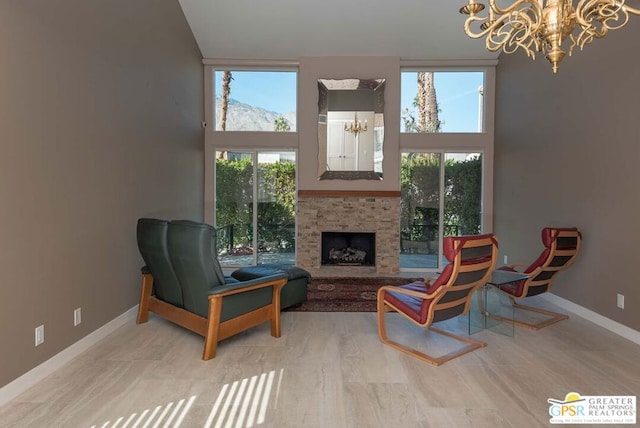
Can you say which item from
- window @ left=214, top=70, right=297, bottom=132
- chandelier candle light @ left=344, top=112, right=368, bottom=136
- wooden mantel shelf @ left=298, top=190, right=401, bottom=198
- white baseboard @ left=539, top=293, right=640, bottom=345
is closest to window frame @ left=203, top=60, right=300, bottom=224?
window @ left=214, top=70, right=297, bottom=132

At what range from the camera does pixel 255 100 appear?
21.9 feet

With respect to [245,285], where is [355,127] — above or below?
above

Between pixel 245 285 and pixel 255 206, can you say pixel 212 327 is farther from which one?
pixel 255 206

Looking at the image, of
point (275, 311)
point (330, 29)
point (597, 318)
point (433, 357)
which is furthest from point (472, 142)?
point (275, 311)

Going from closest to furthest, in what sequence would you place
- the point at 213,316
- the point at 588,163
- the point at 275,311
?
the point at 213,316 → the point at 275,311 → the point at 588,163

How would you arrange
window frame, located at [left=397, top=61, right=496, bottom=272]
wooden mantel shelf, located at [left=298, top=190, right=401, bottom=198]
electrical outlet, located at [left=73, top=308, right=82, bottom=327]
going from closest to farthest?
electrical outlet, located at [left=73, top=308, right=82, bottom=327] → wooden mantel shelf, located at [left=298, top=190, right=401, bottom=198] → window frame, located at [left=397, top=61, right=496, bottom=272]

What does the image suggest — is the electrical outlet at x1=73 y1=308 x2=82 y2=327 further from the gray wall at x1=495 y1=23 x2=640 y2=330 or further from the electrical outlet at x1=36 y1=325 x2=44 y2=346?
the gray wall at x1=495 y1=23 x2=640 y2=330

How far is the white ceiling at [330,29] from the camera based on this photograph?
17.7 feet

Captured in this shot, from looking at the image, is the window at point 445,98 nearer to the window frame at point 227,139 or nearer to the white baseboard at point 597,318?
the window frame at point 227,139

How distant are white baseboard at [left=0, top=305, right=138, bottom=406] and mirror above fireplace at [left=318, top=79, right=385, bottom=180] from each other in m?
4.00

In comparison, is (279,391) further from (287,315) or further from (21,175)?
(21,175)

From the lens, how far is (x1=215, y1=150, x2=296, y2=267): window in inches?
265

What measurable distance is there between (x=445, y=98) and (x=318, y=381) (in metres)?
5.71

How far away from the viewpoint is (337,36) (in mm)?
5934
